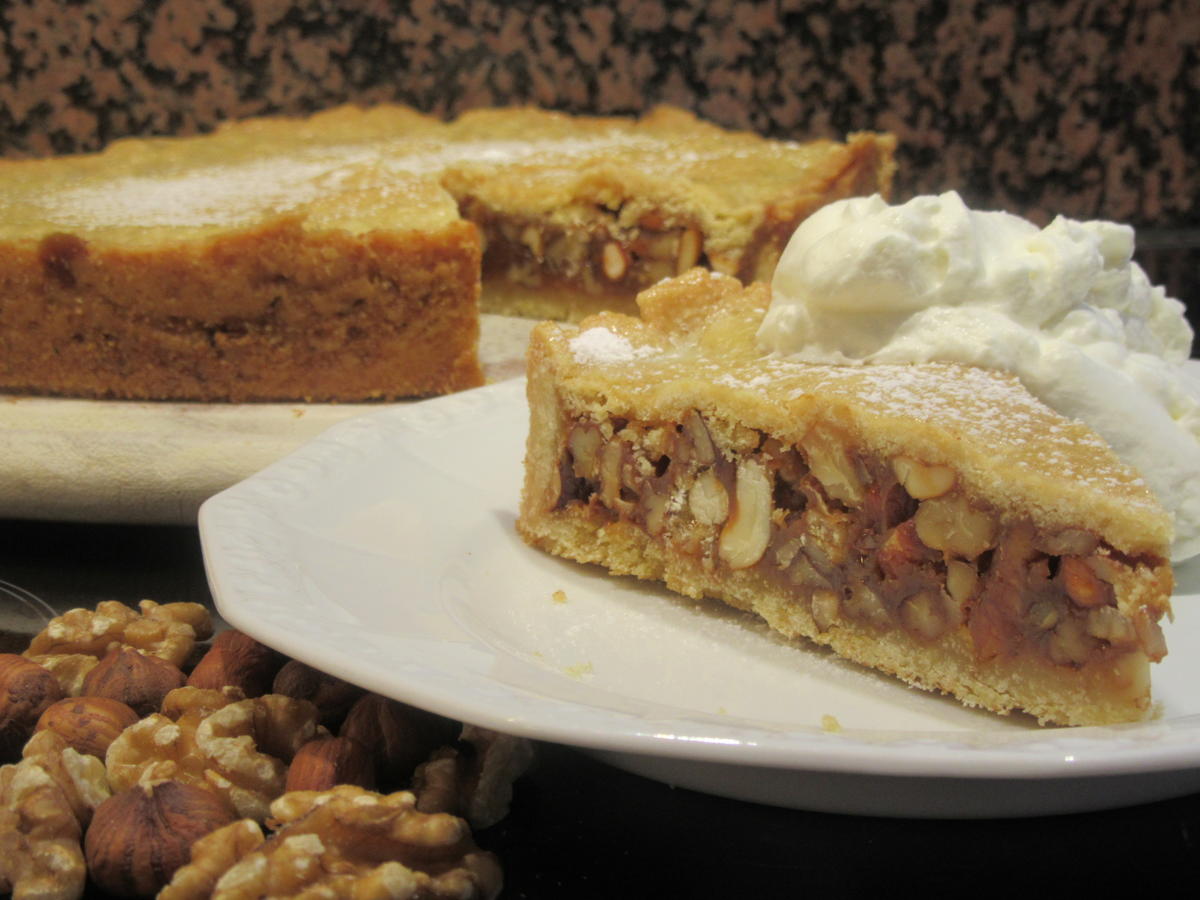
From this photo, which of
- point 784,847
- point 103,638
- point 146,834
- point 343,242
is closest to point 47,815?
point 146,834

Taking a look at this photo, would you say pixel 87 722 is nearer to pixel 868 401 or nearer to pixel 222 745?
pixel 222 745

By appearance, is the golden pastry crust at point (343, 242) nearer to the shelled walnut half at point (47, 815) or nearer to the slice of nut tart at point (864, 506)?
the slice of nut tart at point (864, 506)

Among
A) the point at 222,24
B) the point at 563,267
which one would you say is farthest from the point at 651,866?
the point at 222,24

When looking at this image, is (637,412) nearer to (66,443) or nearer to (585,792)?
(585,792)

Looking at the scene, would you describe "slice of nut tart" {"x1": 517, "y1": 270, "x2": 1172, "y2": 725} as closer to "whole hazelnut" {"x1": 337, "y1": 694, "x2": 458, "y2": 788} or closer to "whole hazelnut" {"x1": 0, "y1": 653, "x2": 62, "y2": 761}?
"whole hazelnut" {"x1": 337, "y1": 694, "x2": 458, "y2": 788}

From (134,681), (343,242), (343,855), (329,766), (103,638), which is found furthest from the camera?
(343,242)

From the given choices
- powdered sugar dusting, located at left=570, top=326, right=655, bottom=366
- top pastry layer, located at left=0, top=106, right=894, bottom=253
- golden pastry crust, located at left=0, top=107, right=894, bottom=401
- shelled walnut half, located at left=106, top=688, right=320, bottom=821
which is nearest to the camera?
shelled walnut half, located at left=106, top=688, right=320, bottom=821

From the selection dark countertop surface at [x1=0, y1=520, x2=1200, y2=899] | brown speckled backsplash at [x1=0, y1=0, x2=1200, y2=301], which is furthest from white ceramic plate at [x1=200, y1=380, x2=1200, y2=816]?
brown speckled backsplash at [x1=0, y1=0, x2=1200, y2=301]
